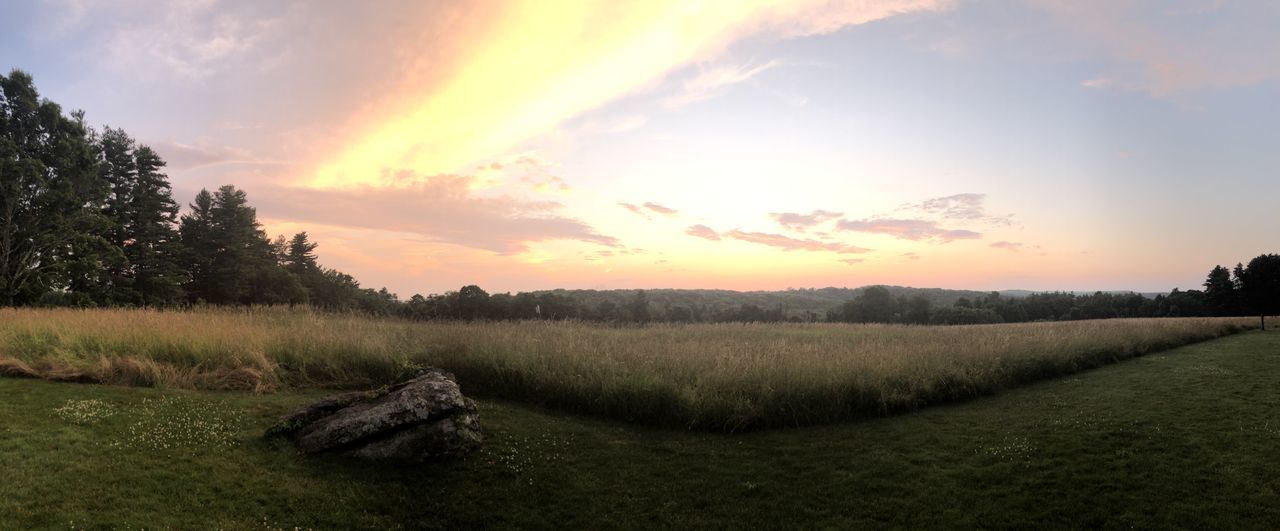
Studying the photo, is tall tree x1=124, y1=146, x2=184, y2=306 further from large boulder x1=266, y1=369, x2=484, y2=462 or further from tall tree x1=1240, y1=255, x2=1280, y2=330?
tall tree x1=1240, y1=255, x2=1280, y2=330

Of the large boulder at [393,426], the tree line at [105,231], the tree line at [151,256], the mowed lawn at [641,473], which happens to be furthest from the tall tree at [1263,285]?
the tree line at [105,231]

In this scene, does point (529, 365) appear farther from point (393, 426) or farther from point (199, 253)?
point (199, 253)

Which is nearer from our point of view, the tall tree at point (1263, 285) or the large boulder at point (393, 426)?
the large boulder at point (393, 426)

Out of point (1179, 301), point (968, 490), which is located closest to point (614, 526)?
point (968, 490)

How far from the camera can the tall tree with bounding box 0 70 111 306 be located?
76.2 ft

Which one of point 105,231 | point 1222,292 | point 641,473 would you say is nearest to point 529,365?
point 641,473

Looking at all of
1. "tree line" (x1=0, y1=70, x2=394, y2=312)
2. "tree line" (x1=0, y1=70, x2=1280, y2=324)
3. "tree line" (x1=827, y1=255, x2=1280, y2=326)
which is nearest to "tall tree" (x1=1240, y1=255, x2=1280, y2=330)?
"tree line" (x1=0, y1=70, x2=1280, y2=324)

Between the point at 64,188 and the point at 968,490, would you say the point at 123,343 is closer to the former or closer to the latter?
the point at 968,490

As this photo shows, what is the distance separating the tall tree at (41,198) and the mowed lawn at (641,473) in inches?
841

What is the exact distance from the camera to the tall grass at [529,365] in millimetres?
10141

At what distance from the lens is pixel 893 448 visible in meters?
8.31

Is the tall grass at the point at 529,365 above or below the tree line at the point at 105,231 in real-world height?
below

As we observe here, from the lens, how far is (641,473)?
7.46m

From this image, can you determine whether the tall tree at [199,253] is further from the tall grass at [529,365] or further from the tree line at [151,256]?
the tall grass at [529,365]
